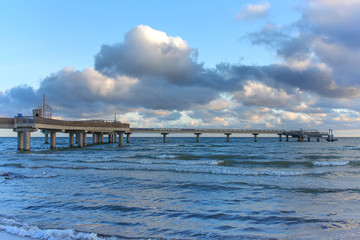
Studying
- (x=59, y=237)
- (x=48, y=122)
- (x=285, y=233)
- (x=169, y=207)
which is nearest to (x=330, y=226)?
(x=285, y=233)

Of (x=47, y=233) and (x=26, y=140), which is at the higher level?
(x=26, y=140)

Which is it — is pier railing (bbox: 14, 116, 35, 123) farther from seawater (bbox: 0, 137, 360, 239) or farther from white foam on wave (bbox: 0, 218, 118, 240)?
white foam on wave (bbox: 0, 218, 118, 240)

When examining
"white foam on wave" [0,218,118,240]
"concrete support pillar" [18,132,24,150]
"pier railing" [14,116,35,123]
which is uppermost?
"pier railing" [14,116,35,123]

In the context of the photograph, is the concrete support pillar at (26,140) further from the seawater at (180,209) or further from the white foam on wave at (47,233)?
the white foam on wave at (47,233)

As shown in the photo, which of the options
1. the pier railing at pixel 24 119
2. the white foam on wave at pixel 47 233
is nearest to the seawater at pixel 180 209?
the white foam on wave at pixel 47 233

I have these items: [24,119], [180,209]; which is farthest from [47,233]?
[24,119]

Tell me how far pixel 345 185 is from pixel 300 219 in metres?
7.76

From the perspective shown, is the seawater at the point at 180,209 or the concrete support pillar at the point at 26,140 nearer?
the seawater at the point at 180,209

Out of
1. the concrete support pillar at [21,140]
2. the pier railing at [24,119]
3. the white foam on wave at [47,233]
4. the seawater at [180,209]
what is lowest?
the seawater at [180,209]

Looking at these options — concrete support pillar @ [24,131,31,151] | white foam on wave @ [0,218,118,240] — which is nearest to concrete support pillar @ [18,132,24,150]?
concrete support pillar @ [24,131,31,151]

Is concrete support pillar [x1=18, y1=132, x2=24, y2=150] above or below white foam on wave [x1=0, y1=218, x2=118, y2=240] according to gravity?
above

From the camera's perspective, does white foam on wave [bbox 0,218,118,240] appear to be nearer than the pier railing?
Yes

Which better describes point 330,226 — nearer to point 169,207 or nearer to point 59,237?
point 169,207

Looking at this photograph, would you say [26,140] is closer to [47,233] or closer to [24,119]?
[24,119]
